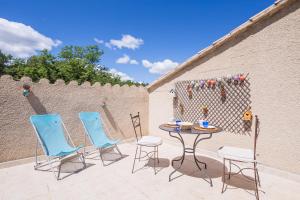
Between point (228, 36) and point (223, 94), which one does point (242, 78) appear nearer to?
point (223, 94)

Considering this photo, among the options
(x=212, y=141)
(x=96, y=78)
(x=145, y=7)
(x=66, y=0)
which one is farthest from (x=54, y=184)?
(x=96, y=78)

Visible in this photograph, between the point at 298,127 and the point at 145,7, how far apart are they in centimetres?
811

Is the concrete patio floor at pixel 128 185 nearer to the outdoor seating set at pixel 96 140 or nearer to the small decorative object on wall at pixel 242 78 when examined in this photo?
the outdoor seating set at pixel 96 140

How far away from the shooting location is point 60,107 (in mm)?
4785

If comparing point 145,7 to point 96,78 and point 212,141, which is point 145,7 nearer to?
point 212,141

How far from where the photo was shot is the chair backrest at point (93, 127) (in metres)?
4.62

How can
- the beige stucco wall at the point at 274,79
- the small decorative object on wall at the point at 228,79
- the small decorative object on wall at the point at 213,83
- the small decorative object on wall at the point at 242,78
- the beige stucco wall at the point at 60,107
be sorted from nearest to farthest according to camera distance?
the beige stucco wall at the point at 274,79
the beige stucco wall at the point at 60,107
the small decorative object on wall at the point at 242,78
the small decorative object on wall at the point at 228,79
the small decorative object on wall at the point at 213,83

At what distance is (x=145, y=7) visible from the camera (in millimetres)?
9000

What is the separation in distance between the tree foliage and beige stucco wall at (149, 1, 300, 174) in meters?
11.4

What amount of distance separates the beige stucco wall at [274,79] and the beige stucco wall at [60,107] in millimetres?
3338

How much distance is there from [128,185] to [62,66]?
1602 cm

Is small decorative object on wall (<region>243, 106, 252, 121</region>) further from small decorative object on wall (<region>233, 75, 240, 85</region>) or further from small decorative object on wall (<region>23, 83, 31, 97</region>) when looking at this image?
small decorative object on wall (<region>23, 83, 31, 97</region>)

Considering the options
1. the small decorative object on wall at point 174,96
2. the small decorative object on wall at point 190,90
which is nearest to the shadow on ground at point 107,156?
the small decorative object on wall at point 174,96

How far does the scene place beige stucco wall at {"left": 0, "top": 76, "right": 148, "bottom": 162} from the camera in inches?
158
